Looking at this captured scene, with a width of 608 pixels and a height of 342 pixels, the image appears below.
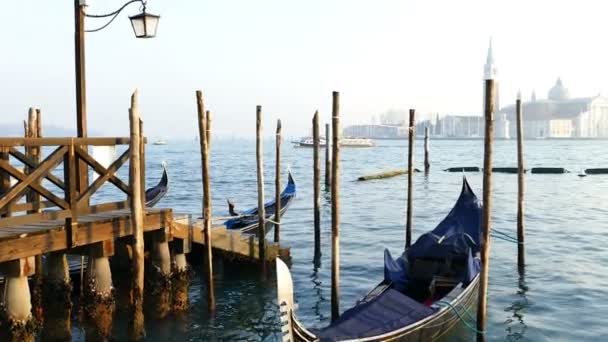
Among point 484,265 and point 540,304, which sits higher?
point 484,265

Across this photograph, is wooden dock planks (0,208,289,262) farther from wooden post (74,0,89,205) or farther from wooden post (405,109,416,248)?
wooden post (405,109,416,248)

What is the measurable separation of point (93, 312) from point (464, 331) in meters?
4.99

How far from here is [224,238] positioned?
32.6ft

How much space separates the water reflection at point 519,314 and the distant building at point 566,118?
17014 centimetres

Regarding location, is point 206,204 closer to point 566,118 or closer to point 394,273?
point 394,273

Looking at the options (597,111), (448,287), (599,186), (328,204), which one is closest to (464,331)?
(448,287)

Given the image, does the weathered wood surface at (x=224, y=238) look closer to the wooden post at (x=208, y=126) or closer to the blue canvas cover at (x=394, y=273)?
the wooden post at (x=208, y=126)

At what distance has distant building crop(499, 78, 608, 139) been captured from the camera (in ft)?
561

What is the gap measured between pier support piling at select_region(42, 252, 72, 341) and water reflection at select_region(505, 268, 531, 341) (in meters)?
6.04

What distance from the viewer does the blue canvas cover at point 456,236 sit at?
9008 mm

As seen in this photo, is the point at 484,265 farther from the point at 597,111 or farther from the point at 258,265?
the point at 597,111

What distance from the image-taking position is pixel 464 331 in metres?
8.04

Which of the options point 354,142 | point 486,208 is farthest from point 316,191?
point 354,142

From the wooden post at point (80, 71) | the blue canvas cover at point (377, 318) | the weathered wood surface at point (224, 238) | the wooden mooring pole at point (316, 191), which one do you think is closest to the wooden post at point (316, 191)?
the wooden mooring pole at point (316, 191)
